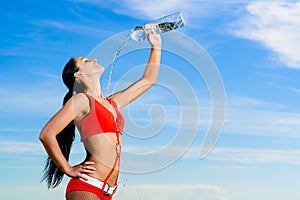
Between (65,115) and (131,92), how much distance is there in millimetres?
1477

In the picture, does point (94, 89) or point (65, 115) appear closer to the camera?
point (65, 115)

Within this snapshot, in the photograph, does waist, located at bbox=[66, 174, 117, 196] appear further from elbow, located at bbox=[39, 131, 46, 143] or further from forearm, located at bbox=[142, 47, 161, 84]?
forearm, located at bbox=[142, 47, 161, 84]

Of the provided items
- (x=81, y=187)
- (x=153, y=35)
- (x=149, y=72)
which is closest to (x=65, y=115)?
(x=81, y=187)

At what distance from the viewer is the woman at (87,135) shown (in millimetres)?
4582

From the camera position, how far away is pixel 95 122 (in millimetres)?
4758

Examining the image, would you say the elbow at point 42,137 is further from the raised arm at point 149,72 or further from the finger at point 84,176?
the raised arm at point 149,72

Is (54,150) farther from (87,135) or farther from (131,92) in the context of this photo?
(131,92)

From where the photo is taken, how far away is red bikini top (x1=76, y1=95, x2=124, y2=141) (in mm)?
4754

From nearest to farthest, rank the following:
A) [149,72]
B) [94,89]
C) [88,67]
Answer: [94,89] → [88,67] → [149,72]

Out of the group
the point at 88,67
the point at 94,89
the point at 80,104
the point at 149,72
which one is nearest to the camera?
the point at 80,104

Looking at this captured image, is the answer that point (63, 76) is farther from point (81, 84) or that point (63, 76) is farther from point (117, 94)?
point (117, 94)

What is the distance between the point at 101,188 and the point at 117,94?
1.46 metres

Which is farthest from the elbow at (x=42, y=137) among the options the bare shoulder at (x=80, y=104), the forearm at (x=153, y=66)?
the forearm at (x=153, y=66)

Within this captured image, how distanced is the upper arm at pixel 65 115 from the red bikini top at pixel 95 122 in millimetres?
84
